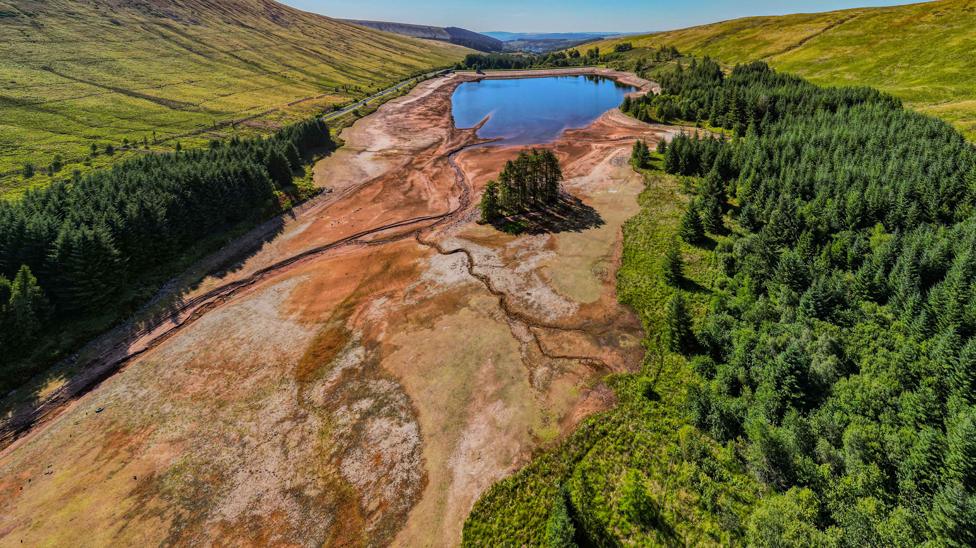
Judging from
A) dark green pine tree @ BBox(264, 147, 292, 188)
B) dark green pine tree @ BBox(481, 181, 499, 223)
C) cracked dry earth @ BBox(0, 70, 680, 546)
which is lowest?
cracked dry earth @ BBox(0, 70, 680, 546)

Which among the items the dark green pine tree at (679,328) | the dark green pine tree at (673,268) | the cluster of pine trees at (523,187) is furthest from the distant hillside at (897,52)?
the dark green pine tree at (679,328)

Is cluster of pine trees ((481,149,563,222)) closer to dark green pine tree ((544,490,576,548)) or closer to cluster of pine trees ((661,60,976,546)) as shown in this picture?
cluster of pine trees ((661,60,976,546))

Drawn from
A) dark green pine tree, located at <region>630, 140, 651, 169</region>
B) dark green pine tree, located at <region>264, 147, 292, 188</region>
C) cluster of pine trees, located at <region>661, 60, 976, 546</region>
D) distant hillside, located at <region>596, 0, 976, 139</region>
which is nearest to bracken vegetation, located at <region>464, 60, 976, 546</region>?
cluster of pine trees, located at <region>661, 60, 976, 546</region>

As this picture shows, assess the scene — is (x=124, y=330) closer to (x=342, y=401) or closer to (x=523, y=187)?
(x=342, y=401)

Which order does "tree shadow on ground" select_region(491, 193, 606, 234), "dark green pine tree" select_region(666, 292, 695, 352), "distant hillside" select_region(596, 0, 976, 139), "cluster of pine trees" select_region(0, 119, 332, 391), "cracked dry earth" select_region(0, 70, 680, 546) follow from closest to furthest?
"cracked dry earth" select_region(0, 70, 680, 546), "dark green pine tree" select_region(666, 292, 695, 352), "cluster of pine trees" select_region(0, 119, 332, 391), "tree shadow on ground" select_region(491, 193, 606, 234), "distant hillside" select_region(596, 0, 976, 139)

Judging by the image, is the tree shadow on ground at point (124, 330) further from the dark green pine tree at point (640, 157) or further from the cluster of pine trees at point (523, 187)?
the dark green pine tree at point (640, 157)

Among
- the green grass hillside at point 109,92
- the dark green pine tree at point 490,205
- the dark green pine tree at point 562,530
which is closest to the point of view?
the dark green pine tree at point 562,530
